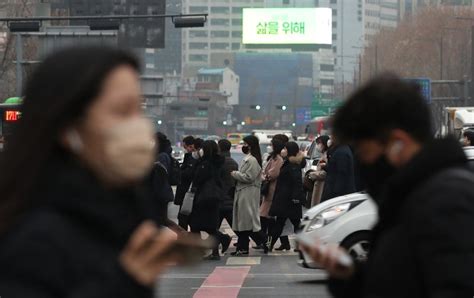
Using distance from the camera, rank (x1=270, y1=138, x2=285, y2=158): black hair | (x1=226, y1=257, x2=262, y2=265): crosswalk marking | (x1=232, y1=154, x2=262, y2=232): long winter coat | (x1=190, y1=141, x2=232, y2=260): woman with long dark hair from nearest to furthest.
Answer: (x1=226, y1=257, x2=262, y2=265): crosswalk marking, (x1=190, y1=141, x2=232, y2=260): woman with long dark hair, (x1=232, y1=154, x2=262, y2=232): long winter coat, (x1=270, y1=138, x2=285, y2=158): black hair

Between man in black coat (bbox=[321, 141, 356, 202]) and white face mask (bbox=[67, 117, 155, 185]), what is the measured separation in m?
15.0

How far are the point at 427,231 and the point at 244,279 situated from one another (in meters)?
12.2

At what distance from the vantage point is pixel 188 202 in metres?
18.8

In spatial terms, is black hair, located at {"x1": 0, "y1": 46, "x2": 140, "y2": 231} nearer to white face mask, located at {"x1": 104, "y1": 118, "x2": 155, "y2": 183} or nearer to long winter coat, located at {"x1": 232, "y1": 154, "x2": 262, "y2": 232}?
white face mask, located at {"x1": 104, "y1": 118, "x2": 155, "y2": 183}

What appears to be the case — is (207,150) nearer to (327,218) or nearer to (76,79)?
(327,218)

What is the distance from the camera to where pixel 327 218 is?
14.8m

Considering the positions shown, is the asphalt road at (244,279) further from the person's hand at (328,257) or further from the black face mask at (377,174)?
the person's hand at (328,257)

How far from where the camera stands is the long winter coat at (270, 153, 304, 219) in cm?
1969

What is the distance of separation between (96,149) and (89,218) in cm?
16

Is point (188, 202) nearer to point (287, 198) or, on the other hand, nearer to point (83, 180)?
point (287, 198)

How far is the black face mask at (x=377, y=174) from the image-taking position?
13.4 ft

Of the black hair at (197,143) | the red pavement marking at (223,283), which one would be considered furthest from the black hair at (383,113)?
the black hair at (197,143)

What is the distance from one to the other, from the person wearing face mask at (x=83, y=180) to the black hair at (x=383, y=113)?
3.19 feet

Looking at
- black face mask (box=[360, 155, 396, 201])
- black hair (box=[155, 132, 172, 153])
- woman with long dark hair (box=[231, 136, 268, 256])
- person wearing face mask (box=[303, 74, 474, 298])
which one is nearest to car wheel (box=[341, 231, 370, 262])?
woman with long dark hair (box=[231, 136, 268, 256])
